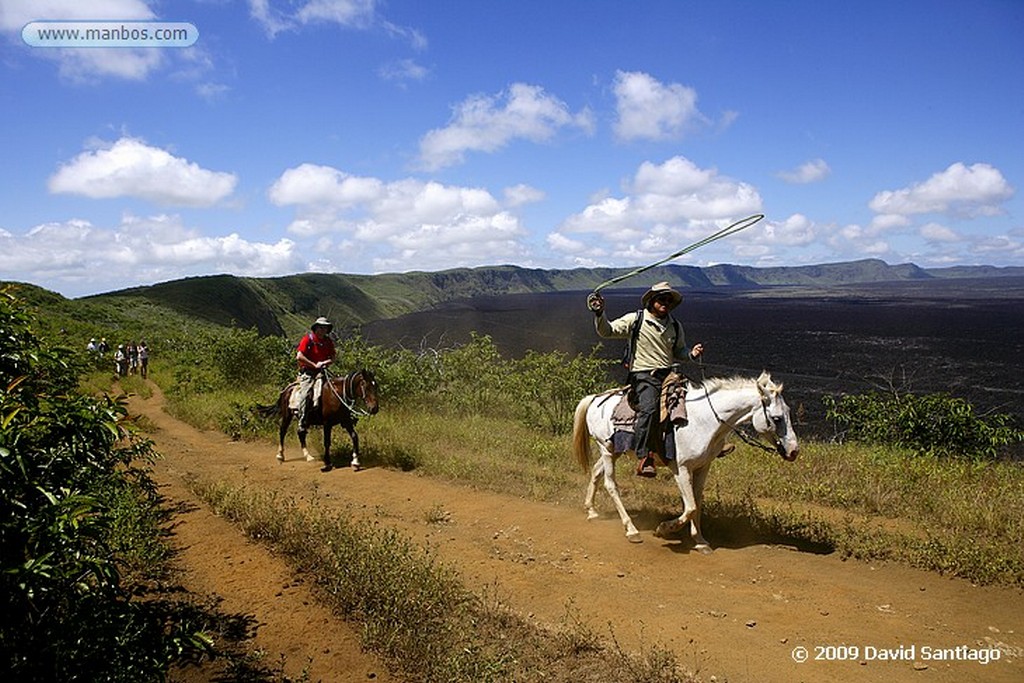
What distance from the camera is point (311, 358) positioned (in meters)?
12.2

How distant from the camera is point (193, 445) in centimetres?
1358

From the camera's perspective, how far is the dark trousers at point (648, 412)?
24.8ft

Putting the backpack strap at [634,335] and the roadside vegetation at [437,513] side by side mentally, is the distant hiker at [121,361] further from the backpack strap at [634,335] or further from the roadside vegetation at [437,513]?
the backpack strap at [634,335]

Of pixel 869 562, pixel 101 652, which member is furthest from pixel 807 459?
pixel 101 652

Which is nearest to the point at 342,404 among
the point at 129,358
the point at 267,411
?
the point at 267,411

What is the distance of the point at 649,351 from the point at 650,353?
0.10ft

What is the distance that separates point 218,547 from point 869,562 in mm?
7537

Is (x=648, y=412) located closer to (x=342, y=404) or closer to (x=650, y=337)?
(x=650, y=337)

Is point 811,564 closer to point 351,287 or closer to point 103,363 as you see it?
point 103,363

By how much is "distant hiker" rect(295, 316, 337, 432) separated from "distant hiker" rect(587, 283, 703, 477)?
21.6ft

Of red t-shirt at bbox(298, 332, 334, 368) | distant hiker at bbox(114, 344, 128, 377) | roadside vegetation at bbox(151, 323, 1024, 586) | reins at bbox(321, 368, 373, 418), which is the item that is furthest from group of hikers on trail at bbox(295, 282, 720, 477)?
distant hiker at bbox(114, 344, 128, 377)

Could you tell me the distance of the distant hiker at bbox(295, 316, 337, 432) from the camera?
472 inches

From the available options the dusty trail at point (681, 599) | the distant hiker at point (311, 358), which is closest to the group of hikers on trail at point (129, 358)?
the distant hiker at point (311, 358)

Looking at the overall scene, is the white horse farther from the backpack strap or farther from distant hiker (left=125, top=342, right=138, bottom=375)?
distant hiker (left=125, top=342, right=138, bottom=375)
